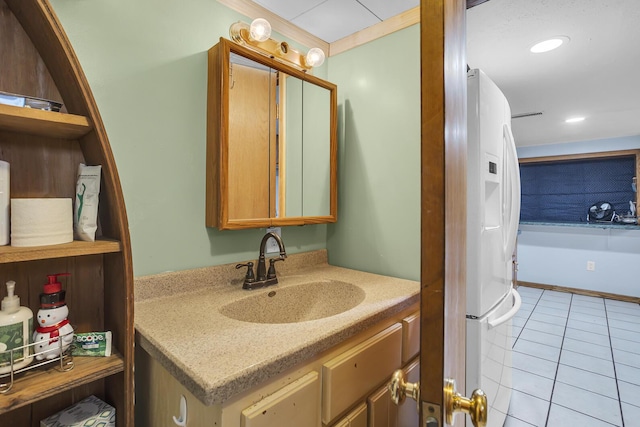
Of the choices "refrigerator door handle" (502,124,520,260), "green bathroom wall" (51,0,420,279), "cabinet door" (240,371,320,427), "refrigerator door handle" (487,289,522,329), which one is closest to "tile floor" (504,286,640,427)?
"refrigerator door handle" (487,289,522,329)

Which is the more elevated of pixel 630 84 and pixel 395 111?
pixel 630 84

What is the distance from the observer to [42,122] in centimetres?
73

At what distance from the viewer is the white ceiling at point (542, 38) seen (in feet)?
4.61

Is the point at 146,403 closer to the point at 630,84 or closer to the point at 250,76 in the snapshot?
the point at 250,76

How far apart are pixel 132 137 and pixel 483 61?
2.03 metres

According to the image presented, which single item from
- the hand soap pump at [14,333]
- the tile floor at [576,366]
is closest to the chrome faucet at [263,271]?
the hand soap pump at [14,333]

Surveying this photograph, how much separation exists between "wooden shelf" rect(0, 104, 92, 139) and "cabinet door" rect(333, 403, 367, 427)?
3.54 ft

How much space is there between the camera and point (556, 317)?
338 centimetres

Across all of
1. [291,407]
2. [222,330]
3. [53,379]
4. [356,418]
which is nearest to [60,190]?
[53,379]

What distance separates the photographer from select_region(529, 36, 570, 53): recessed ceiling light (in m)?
1.65

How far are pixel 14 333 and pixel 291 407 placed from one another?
2.20 ft

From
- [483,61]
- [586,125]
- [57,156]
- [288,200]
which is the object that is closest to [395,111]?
[288,200]

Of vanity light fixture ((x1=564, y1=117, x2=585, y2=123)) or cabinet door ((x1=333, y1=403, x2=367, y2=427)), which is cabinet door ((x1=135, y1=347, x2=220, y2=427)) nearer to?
cabinet door ((x1=333, y1=403, x2=367, y2=427))

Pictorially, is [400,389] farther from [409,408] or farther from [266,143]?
[266,143]
